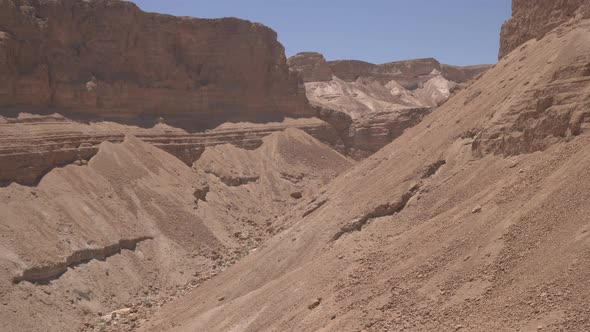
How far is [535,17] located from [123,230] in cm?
1915

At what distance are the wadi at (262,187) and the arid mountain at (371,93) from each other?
1.71 feet

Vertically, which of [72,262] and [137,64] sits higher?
[137,64]

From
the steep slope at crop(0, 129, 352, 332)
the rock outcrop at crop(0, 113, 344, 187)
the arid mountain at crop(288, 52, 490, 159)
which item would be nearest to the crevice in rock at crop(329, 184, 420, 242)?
the steep slope at crop(0, 129, 352, 332)

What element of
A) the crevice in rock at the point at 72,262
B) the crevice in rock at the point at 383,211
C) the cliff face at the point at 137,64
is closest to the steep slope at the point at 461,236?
the crevice in rock at the point at 383,211

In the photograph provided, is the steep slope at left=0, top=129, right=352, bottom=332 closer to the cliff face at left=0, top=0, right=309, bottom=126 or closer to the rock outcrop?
the rock outcrop

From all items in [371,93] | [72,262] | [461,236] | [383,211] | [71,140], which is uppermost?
[371,93]

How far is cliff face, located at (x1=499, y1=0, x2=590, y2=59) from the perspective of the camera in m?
20.8

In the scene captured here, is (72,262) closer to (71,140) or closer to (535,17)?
(71,140)

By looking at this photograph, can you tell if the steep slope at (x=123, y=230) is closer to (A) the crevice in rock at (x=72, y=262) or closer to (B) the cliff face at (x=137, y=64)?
(A) the crevice in rock at (x=72, y=262)

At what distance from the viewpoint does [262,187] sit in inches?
1673

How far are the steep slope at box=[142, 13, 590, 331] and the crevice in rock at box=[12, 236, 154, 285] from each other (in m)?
5.17

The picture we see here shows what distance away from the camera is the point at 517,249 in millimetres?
13125

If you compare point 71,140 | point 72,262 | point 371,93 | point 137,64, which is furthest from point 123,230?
point 371,93

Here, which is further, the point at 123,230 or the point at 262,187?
the point at 262,187
